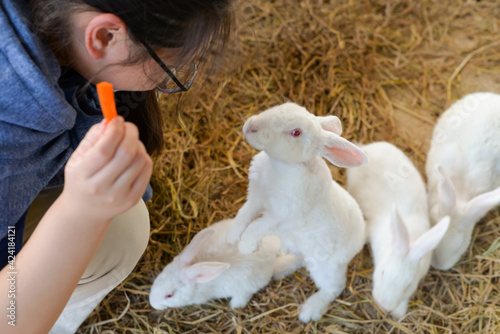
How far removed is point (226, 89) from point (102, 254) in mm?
1234

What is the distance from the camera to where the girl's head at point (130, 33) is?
99 centimetres

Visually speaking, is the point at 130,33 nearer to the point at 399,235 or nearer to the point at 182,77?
the point at 182,77

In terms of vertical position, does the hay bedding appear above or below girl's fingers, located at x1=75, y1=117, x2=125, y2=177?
below

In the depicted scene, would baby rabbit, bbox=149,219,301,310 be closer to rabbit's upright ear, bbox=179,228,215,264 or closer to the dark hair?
rabbit's upright ear, bbox=179,228,215,264

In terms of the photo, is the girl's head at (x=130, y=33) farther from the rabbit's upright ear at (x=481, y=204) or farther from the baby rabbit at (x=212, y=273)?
the rabbit's upright ear at (x=481, y=204)

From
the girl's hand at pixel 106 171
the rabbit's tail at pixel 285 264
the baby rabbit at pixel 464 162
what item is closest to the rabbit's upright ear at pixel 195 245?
the rabbit's tail at pixel 285 264

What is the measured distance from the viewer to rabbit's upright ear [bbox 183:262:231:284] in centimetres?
178

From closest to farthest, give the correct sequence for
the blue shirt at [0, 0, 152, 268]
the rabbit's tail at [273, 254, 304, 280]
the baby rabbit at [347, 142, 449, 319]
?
the blue shirt at [0, 0, 152, 268]
the baby rabbit at [347, 142, 449, 319]
the rabbit's tail at [273, 254, 304, 280]

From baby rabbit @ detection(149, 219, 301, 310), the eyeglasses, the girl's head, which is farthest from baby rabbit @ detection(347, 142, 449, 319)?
the girl's head

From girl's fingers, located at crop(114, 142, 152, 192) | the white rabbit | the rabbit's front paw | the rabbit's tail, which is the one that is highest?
girl's fingers, located at crop(114, 142, 152, 192)

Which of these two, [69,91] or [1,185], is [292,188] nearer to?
[69,91]

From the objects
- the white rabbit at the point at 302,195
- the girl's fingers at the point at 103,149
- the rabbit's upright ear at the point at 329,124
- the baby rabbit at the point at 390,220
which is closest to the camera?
the girl's fingers at the point at 103,149

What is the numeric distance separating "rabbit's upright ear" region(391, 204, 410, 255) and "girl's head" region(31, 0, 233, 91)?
3.25 feet

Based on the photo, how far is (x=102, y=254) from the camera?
1.66 meters
